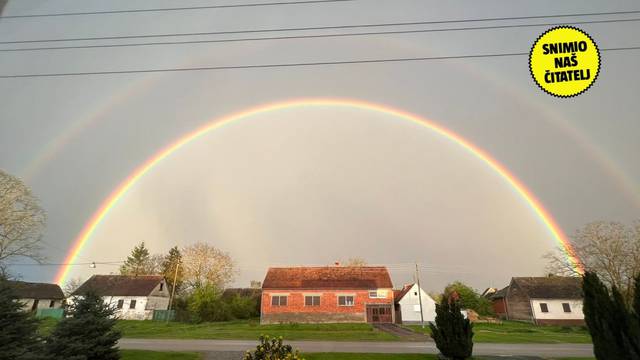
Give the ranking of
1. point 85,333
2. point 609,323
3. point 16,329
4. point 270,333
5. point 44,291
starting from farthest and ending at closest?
point 44,291, point 270,333, point 85,333, point 609,323, point 16,329

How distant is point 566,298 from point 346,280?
31.7 metres

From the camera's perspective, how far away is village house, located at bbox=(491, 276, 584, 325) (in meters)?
48.1

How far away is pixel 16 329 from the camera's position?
A: 9.55 m

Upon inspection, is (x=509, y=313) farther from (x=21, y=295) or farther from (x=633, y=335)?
(x=21, y=295)

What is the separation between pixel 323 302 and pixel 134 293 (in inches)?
1302

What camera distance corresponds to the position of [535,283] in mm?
52219

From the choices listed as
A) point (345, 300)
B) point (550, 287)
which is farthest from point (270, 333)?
point (550, 287)

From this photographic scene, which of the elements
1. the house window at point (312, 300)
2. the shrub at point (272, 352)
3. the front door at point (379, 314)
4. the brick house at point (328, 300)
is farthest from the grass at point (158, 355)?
the front door at point (379, 314)

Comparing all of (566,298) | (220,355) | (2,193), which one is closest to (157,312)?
(2,193)

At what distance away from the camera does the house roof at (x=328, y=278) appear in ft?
150

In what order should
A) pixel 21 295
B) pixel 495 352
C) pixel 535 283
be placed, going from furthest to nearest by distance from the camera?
pixel 535 283
pixel 495 352
pixel 21 295

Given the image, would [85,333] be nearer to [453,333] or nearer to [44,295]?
[453,333]

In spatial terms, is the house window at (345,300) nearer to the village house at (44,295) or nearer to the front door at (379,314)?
the front door at (379,314)

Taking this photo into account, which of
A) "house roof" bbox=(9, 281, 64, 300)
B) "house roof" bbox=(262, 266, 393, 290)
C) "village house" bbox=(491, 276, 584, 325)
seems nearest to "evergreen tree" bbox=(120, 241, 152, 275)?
"house roof" bbox=(9, 281, 64, 300)
